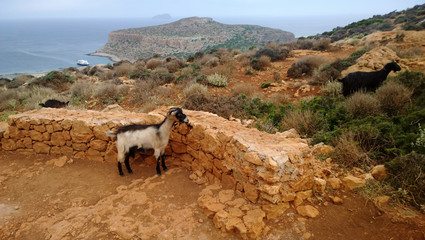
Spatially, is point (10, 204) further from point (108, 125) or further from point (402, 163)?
→ point (402, 163)

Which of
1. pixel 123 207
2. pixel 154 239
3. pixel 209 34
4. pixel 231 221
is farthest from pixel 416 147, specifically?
pixel 209 34

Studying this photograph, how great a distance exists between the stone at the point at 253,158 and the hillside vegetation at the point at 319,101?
1.65 meters

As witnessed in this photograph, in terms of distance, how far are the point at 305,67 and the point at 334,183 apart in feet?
32.5

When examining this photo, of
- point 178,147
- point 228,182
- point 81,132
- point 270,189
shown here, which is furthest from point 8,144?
point 270,189

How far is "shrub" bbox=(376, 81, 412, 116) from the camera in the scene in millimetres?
6078

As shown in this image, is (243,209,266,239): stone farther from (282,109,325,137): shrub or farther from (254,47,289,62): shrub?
(254,47,289,62): shrub

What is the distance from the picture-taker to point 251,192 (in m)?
3.19

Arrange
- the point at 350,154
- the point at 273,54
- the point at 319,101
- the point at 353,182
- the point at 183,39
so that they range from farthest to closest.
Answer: the point at 183,39 → the point at 273,54 → the point at 319,101 → the point at 350,154 → the point at 353,182

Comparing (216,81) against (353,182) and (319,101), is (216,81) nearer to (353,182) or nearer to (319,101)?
(319,101)

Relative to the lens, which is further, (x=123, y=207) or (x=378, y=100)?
(x=378, y=100)

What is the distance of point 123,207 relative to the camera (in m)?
3.43

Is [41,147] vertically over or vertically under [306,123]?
under

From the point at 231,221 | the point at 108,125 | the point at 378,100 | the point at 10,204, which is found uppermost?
the point at 378,100

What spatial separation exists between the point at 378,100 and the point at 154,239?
21.0 ft
